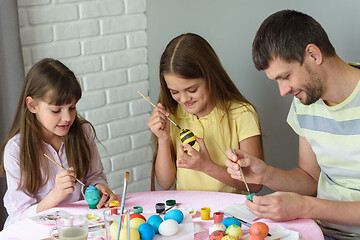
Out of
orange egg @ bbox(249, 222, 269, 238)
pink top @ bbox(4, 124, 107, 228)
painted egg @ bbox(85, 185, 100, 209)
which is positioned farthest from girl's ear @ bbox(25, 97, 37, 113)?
orange egg @ bbox(249, 222, 269, 238)

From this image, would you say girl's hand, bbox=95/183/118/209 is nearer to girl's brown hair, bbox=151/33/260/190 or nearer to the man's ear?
girl's brown hair, bbox=151/33/260/190

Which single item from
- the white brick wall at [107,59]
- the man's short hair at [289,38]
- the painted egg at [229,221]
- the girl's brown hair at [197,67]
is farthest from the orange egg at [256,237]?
the white brick wall at [107,59]

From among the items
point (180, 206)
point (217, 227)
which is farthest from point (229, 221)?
point (180, 206)

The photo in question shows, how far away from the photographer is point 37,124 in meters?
2.05

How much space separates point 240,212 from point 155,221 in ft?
0.95

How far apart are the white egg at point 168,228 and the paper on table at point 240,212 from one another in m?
0.22

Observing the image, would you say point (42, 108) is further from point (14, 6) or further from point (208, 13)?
point (208, 13)

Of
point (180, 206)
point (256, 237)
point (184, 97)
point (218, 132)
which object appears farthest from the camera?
point (218, 132)

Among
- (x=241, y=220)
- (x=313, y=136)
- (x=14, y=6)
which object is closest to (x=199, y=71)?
(x=313, y=136)

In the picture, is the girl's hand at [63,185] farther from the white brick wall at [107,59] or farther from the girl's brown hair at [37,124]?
the white brick wall at [107,59]

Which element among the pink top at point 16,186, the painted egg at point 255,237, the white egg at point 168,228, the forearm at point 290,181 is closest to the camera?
the painted egg at point 255,237

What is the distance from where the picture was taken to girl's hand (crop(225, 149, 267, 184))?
1.71 metres

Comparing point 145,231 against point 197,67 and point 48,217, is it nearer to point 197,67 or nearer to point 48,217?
point 48,217

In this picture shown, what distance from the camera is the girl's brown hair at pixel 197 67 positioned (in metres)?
2.00
